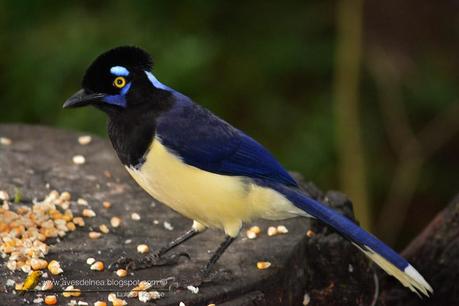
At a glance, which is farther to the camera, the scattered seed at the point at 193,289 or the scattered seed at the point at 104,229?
the scattered seed at the point at 104,229

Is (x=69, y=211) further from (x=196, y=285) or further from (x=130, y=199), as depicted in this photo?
(x=196, y=285)

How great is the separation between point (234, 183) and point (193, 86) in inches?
98.3

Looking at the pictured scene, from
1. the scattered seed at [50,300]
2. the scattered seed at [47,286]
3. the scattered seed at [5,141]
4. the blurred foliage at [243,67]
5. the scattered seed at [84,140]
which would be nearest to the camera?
the scattered seed at [50,300]

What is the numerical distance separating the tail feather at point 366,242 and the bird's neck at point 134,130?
0.64 m

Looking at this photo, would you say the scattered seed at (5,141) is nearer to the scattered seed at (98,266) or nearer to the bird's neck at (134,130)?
the bird's neck at (134,130)

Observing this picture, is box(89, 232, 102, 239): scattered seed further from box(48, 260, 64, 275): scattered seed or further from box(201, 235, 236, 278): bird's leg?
box(201, 235, 236, 278): bird's leg

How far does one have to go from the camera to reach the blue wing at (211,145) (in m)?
4.65

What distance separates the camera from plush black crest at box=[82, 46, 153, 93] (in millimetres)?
4566

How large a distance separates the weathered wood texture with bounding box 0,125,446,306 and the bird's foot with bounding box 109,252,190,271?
1.4 inches

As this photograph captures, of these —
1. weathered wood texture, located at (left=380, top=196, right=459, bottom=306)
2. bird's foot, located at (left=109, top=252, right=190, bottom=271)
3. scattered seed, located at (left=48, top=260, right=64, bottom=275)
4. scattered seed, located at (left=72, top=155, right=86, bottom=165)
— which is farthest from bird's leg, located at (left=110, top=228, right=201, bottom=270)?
weathered wood texture, located at (left=380, top=196, right=459, bottom=306)

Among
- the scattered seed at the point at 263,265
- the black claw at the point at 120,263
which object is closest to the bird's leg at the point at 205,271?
the scattered seed at the point at 263,265

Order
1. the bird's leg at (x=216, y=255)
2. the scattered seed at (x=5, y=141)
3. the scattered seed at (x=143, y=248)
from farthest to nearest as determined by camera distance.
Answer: the scattered seed at (x=5, y=141)
the scattered seed at (x=143, y=248)
the bird's leg at (x=216, y=255)

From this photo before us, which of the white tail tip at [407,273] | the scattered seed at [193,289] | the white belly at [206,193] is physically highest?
the white belly at [206,193]

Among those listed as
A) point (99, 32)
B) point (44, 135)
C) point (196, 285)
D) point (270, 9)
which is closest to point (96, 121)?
point (99, 32)
